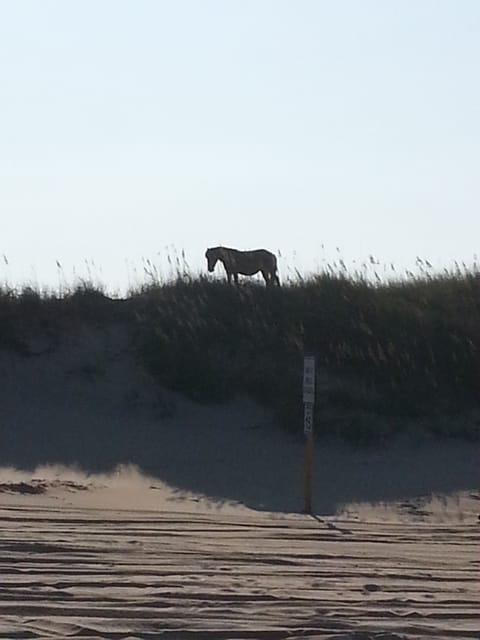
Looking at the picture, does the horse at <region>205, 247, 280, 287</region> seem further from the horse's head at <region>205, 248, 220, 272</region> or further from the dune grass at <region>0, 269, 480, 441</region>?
the dune grass at <region>0, 269, 480, 441</region>

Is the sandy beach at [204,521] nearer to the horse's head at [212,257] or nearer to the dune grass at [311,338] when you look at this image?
the dune grass at [311,338]

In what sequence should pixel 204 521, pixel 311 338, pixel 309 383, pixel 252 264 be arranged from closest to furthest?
pixel 204 521
pixel 309 383
pixel 311 338
pixel 252 264

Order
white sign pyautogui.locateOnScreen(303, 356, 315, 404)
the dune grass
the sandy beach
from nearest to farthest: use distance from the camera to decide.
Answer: the sandy beach → white sign pyautogui.locateOnScreen(303, 356, 315, 404) → the dune grass

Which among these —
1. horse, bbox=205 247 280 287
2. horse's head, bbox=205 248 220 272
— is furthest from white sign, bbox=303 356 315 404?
horse's head, bbox=205 248 220 272

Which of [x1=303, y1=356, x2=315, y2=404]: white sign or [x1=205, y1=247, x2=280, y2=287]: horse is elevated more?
[x1=205, y1=247, x2=280, y2=287]: horse

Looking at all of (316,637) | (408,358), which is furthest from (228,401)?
(316,637)

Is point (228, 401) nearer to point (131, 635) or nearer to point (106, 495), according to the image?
point (106, 495)

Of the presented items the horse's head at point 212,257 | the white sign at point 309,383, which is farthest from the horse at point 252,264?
the white sign at point 309,383

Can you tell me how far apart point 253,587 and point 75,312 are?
14.0 metres

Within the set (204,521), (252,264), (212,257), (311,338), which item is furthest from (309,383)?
(212,257)

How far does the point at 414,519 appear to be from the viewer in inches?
626

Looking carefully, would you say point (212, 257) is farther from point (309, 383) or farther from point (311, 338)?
point (309, 383)

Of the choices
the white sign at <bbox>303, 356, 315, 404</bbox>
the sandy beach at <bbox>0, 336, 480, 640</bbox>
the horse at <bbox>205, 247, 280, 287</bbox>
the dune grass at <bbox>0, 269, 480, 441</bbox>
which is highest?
the horse at <bbox>205, 247, 280, 287</bbox>

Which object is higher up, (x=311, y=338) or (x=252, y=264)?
(x=252, y=264)
